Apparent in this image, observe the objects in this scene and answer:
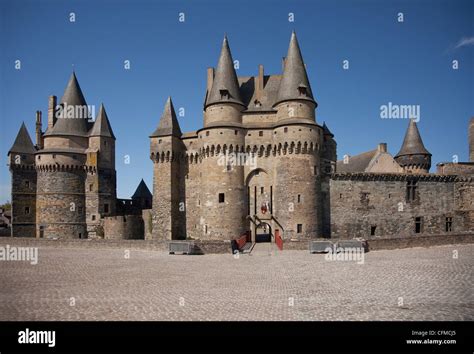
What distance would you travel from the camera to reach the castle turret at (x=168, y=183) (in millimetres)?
32594

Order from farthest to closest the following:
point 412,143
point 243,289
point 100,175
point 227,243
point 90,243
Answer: point 412,143, point 100,175, point 90,243, point 227,243, point 243,289

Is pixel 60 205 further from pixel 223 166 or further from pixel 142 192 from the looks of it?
pixel 223 166

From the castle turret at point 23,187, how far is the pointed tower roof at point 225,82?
25.2 meters

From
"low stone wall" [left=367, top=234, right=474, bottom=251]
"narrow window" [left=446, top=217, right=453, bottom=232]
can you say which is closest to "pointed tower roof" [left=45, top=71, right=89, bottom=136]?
"low stone wall" [left=367, top=234, right=474, bottom=251]

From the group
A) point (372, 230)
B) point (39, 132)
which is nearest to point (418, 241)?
point (372, 230)

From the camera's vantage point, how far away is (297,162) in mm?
28531

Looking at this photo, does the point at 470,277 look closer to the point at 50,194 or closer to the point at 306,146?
the point at 306,146

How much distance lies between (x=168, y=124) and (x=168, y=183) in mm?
6785

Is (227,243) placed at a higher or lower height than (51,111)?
lower

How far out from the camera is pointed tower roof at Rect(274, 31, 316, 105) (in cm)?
2948

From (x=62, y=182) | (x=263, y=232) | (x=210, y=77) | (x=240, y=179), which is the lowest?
(x=263, y=232)

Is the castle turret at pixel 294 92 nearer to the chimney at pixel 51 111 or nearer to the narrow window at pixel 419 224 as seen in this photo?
the narrow window at pixel 419 224
